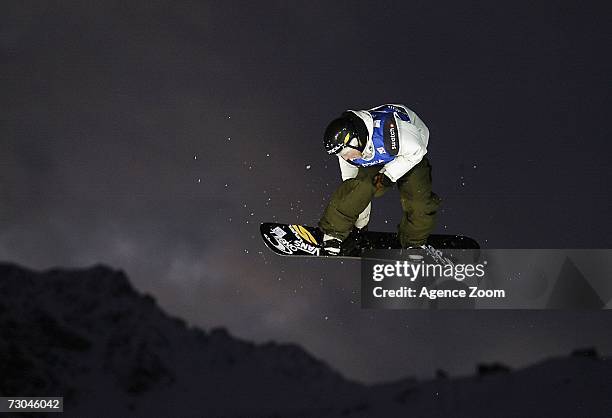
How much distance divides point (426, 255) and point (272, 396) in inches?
5712

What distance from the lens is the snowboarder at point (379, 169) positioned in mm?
7309

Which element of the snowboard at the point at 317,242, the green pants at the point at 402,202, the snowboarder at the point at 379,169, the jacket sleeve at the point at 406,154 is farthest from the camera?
the snowboard at the point at 317,242

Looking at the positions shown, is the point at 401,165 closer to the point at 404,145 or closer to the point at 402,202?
the point at 404,145

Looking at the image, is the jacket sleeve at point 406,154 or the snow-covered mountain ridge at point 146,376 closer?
the jacket sleeve at point 406,154

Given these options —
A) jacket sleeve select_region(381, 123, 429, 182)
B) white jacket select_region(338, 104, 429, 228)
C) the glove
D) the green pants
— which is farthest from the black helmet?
the green pants

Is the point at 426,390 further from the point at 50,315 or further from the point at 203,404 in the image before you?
the point at 50,315

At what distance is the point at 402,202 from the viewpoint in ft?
28.3

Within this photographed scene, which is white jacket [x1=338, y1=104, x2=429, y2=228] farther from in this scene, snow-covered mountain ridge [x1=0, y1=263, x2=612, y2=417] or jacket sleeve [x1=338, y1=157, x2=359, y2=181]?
snow-covered mountain ridge [x1=0, y1=263, x2=612, y2=417]

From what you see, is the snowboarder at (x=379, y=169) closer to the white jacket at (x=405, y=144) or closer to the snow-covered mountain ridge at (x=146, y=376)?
the white jacket at (x=405, y=144)

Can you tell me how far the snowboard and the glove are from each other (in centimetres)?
161

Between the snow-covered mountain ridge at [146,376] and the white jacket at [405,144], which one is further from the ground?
the snow-covered mountain ridge at [146,376]

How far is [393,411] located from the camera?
14238 cm

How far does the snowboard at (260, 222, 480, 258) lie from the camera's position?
9.41 meters

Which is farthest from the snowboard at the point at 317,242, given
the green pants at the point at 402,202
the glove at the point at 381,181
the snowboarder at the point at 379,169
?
the glove at the point at 381,181
